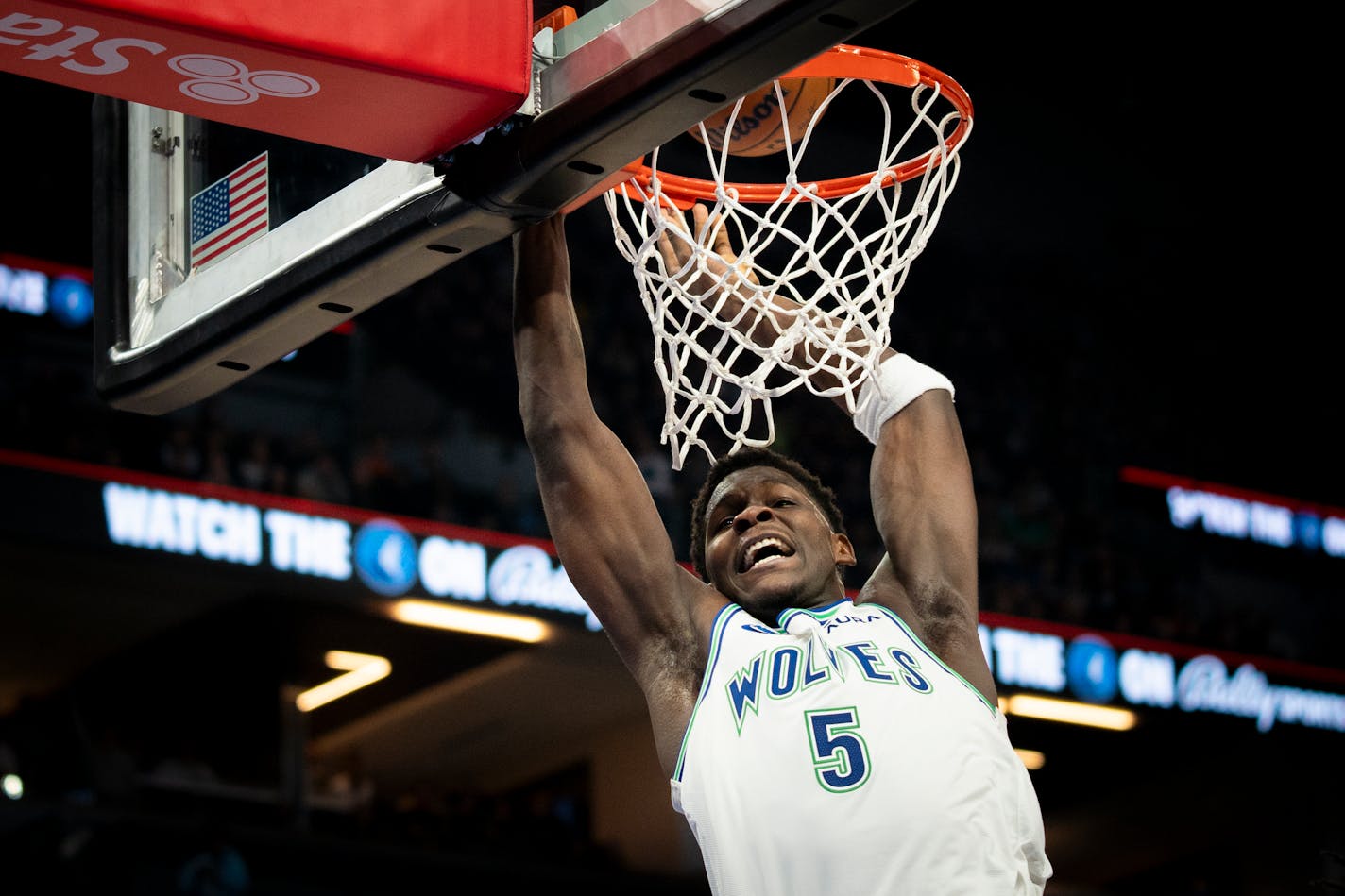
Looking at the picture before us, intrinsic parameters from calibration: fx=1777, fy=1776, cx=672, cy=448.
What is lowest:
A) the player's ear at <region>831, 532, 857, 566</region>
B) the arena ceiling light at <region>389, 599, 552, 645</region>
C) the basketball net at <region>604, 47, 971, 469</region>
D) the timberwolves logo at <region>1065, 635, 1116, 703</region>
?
the timberwolves logo at <region>1065, 635, 1116, 703</region>

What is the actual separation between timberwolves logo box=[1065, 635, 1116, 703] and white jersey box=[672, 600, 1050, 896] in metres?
8.35

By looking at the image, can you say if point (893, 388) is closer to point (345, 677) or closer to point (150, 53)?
point (150, 53)

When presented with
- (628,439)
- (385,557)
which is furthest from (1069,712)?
(385,557)

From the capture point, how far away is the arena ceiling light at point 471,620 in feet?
33.3

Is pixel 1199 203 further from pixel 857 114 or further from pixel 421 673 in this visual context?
pixel 857 114

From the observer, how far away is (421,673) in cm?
1215

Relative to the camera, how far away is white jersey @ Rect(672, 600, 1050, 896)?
2941 mm

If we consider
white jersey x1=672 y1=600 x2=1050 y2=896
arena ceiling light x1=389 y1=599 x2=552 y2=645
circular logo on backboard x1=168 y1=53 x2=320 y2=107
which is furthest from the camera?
arena ceiling light x1=389 y1=599 x2=552 y2=645

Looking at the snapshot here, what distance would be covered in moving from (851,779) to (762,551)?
0.63 meters

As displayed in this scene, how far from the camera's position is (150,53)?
260cm

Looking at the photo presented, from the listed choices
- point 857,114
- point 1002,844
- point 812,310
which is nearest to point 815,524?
point 812,310

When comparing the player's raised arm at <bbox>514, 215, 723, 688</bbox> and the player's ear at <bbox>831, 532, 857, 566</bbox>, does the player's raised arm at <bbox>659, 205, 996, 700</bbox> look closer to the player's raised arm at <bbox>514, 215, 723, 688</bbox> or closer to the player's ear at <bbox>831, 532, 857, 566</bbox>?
the player's ear at <bbox>831, 532, 857, 566</bbox>

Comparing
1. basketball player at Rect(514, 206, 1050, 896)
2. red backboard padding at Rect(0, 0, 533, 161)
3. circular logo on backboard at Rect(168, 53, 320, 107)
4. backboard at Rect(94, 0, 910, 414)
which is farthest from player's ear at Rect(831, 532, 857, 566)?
circular logo on backboard at Rect(168, 53, 320, 107)

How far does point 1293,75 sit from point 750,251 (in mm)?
13244
